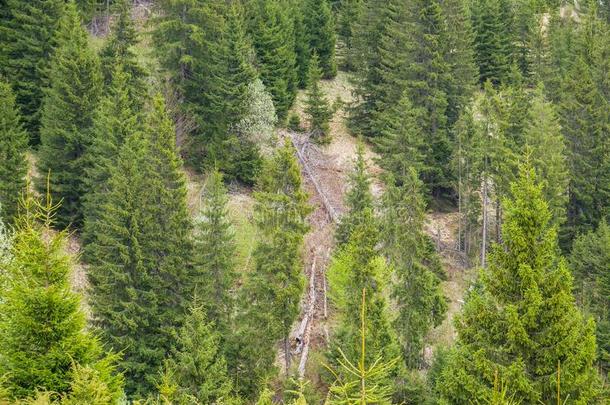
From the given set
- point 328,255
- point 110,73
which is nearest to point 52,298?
point 328,255

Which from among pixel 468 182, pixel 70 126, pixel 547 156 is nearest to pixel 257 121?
pixel 70 126

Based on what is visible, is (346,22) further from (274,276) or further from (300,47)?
(274,276)

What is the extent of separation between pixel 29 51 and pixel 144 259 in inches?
817

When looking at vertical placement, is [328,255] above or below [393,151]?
below

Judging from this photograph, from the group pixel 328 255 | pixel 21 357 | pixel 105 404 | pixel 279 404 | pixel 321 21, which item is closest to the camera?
pixel 105 404

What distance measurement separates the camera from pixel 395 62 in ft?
170

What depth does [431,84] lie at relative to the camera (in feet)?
168

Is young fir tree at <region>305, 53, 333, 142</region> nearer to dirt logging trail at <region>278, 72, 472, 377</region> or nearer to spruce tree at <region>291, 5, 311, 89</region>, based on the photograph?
dirt logging trail at <region>278, 72, 472, 377</region>

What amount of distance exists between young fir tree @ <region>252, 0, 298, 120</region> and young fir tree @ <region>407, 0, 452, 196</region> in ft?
32.1

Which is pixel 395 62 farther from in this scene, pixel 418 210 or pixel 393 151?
pixel 418 210

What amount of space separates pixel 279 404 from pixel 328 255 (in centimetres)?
1226

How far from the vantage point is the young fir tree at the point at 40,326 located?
12.3 metres

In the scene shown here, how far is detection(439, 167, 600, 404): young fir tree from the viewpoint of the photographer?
649 inches

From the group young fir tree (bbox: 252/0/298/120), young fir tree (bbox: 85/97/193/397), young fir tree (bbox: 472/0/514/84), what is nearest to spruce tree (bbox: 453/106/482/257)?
young fir tree (bbox: 252/0/298/120)
